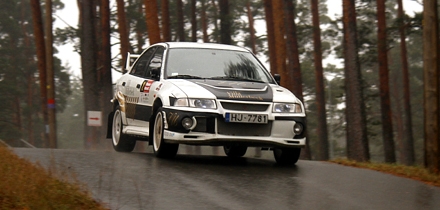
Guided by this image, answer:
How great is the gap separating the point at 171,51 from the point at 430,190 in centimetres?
471

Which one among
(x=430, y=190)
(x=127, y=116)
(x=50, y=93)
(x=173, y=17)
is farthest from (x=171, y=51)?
(x=173, y=17)

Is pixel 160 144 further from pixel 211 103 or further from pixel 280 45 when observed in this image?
pixel 280 45

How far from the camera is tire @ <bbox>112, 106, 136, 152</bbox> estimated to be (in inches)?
544

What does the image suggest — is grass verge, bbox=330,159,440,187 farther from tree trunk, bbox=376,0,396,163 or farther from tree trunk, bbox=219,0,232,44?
tree trunk, bbox=219,0,232,44

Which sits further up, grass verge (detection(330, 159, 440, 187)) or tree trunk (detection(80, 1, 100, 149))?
tree trunk (detection(80, 1, 100, 149))

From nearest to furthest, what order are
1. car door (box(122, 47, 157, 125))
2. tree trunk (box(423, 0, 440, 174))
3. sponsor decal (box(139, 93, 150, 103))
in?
sponsor decal (box(139, 93, 150, 103)), tree trunk (box(423, 0, 440, 174)), car door (box(122, 47, 157, 125))

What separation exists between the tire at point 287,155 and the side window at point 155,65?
2.20 meters

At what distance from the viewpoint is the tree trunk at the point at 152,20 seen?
24.4 meters

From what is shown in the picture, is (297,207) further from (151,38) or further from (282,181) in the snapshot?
(151,38)

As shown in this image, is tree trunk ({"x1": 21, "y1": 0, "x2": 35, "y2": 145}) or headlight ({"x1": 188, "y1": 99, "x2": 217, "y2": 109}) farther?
tree trunk ({"x1": 21, "y1": 0, "x2": 35, "y2": 145})

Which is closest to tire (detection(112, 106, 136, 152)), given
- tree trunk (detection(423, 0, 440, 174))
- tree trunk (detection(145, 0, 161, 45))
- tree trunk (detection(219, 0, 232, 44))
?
tree trunk (detection(423, 0, 440, 174))

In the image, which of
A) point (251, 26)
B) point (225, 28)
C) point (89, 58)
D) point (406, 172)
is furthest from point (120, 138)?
point (251, 26)

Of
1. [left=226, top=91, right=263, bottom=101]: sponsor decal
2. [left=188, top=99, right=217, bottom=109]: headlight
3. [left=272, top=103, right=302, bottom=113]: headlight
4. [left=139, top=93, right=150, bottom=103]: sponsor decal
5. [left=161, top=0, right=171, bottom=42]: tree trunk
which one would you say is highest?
[left=161, top=0, right=171, bottom=42]: tree trunk

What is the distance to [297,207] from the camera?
25.5 ft
